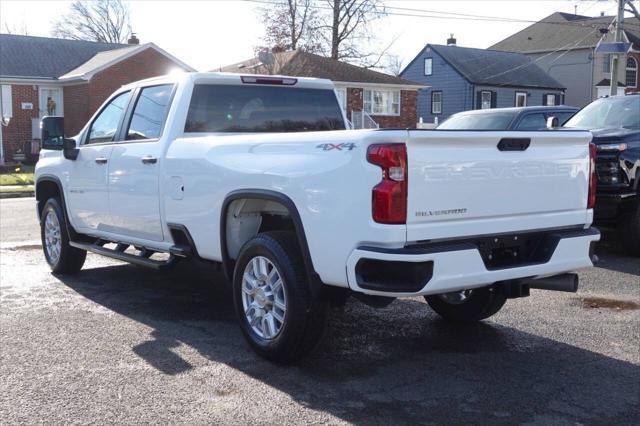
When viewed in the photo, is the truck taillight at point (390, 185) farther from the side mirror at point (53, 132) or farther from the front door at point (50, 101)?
the front door at point (50, 101)

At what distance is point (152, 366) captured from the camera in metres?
→ 4.71

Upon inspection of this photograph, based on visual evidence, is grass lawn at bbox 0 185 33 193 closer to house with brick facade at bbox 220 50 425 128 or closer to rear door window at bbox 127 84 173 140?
house with brick facade at bbox 220 50 425 128

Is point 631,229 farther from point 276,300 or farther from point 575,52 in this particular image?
point 575,52

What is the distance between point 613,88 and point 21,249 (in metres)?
18.3

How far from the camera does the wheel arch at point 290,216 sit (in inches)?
173

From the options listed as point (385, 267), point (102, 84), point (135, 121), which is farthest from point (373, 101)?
point (385, 267)

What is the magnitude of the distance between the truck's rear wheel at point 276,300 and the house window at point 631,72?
5479cm

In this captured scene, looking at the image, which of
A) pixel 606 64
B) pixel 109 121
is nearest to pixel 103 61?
pixel 109 121

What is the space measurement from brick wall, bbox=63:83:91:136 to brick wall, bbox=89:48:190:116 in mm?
317

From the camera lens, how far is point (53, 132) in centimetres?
716

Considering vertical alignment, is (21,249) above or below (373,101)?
below

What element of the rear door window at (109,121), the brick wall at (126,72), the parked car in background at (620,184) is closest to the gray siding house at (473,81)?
the brick wall at (126,72)

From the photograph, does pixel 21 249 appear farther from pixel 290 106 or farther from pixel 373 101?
pixel 373 101

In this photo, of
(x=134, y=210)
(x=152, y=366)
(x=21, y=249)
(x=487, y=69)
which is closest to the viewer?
(x=152, y=366)
